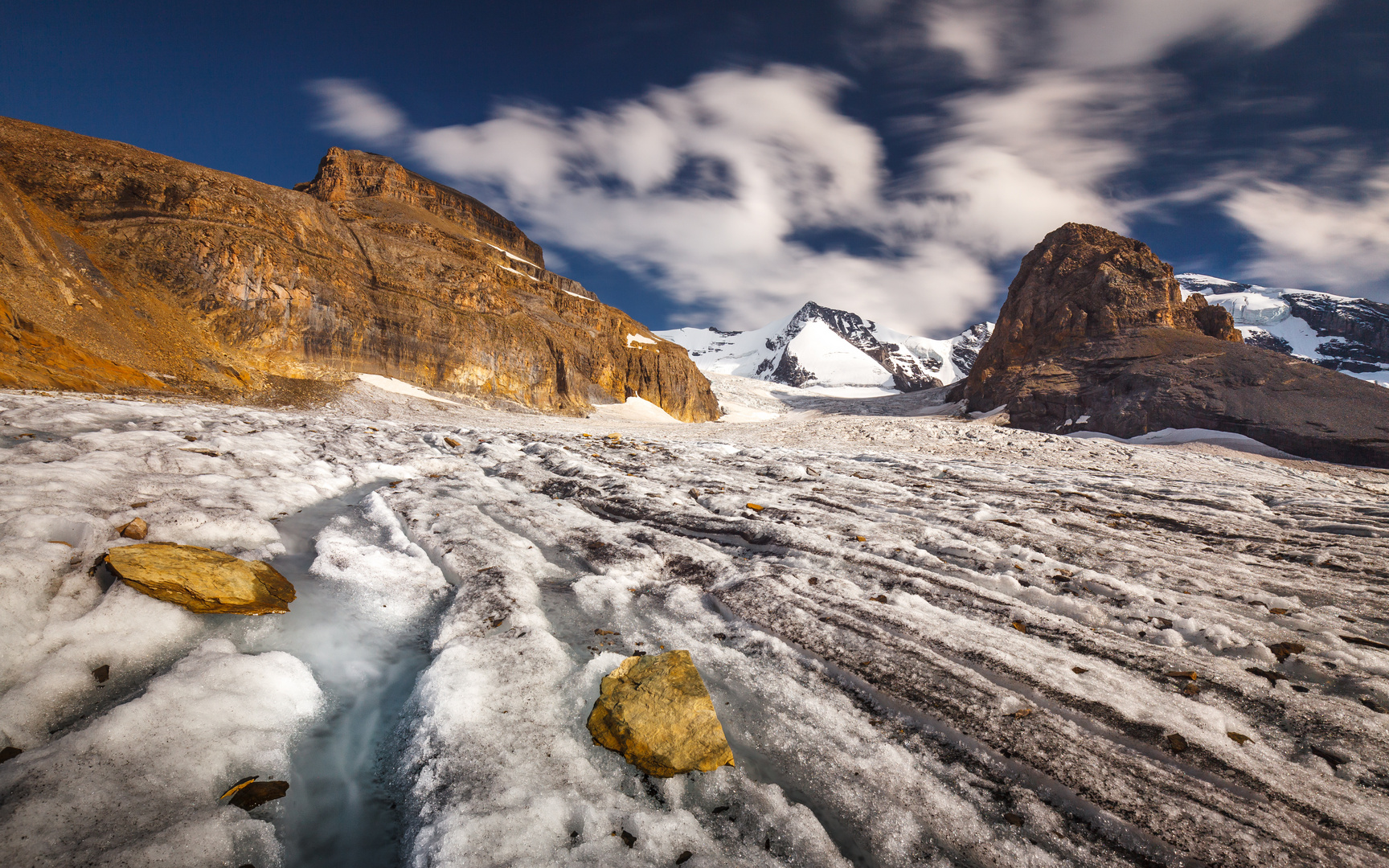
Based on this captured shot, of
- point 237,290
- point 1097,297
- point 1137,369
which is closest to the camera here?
point 237,290

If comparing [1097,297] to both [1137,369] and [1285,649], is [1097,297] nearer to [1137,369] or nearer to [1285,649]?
[1137,369]

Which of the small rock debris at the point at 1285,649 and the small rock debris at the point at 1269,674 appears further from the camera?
the small rock debris at the point at 1285,649

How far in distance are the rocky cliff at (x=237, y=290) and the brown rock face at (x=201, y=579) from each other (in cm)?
1547

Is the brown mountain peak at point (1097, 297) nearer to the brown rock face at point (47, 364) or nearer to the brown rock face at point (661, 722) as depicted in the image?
the brown rock face at point (661, 722)

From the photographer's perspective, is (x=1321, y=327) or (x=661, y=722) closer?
(x=661, y=722)

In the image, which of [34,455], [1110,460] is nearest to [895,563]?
[34,455]

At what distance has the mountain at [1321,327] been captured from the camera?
113688 millimetres

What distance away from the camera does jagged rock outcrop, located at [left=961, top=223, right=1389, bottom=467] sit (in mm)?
21266

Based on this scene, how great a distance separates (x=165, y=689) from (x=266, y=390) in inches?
1042

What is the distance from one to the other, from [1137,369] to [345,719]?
3919 centimetres

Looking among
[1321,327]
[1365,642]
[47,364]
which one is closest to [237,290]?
[47,364]

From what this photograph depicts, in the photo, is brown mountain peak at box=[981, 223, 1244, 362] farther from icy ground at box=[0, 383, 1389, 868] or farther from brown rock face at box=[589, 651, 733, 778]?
brown rock face at box=[589, 651, 733, 778]

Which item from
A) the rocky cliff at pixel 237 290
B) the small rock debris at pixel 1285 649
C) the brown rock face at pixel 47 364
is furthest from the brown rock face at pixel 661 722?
the rocky cliff at pixel 237 290

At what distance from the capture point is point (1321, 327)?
12562cm
